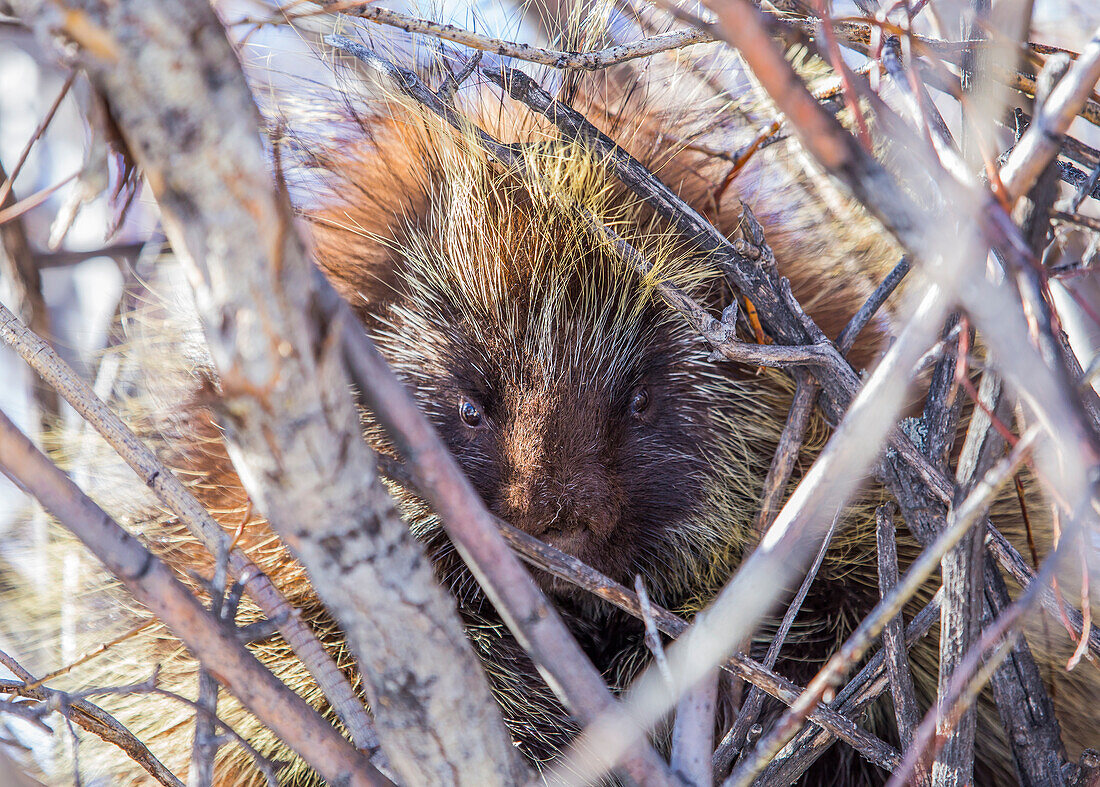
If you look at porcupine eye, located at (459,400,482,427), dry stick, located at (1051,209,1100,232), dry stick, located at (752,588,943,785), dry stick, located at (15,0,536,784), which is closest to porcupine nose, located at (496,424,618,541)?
porcupine eye, located at (459,400,482,427)

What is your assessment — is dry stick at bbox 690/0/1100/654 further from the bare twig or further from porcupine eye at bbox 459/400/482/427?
porcupine eye at bbox 459/400/482/427

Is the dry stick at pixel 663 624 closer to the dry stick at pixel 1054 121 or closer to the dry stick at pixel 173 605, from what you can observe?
the dry stick at pixel 173 605

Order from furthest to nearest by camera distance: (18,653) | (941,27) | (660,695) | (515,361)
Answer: (18,653)
(515,361)
(941,27)
(660,695)

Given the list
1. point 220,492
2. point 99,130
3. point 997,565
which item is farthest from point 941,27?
point 220,492

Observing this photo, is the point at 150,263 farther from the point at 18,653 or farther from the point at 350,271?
the point at 18,653

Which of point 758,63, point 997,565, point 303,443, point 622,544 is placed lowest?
point 997,565

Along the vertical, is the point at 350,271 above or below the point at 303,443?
above

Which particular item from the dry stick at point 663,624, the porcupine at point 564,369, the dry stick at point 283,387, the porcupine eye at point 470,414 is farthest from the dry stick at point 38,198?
the porcupine eye at point 470,414

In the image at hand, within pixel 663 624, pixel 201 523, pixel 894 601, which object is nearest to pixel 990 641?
pixel 894 601
